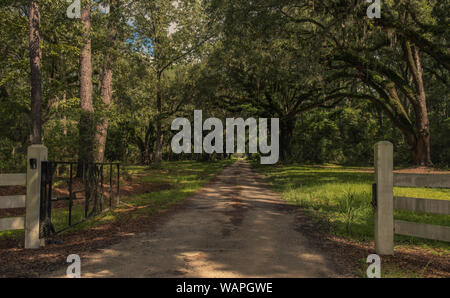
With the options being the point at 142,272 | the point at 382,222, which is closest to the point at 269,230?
the point at 382,222

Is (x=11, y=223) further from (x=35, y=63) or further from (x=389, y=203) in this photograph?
(x=35, y=63)

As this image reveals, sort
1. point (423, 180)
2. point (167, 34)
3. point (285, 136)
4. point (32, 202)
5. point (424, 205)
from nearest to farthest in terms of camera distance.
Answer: point (424, 205) < point (423, 180) < point (32, 202) < point (167, 34) < point (285, 136)

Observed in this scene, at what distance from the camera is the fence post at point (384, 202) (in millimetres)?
5027

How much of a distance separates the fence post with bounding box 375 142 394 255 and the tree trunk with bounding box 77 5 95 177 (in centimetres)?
1241

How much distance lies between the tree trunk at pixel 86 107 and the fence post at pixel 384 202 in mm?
12413

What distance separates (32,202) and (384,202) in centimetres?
656

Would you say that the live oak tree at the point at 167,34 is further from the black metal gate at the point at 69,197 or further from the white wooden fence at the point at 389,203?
the white wooden fence at the point at 389,203

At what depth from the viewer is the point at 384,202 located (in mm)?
5098

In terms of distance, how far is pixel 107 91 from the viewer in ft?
60.0

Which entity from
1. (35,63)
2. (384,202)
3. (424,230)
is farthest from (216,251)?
(35,63)

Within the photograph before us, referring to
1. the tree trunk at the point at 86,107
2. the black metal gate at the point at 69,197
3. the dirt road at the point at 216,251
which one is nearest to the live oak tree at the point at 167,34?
the tree trunk at the point at 86,107
